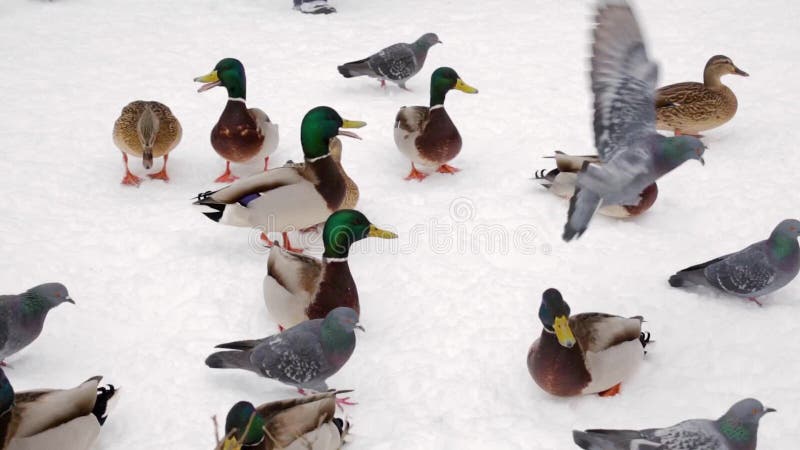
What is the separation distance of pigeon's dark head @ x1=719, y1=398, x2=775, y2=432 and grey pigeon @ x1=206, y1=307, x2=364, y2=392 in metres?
1.56

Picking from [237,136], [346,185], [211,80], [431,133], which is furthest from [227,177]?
[431,133]

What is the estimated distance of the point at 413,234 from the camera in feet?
16.9

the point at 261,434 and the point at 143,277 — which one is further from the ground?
the point at 261,434

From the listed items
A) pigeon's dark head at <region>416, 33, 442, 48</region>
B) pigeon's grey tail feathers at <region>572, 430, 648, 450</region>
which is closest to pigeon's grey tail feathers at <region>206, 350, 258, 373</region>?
pigeon's grey tail feathers at <region>572, 430, 648, 450</region>

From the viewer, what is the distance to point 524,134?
6.36 metres

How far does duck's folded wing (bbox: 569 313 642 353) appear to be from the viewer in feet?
12.2

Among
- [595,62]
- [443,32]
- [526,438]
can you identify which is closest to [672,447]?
[526,438]

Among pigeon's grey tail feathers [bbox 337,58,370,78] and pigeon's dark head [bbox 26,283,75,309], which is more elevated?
pigeon's dark head [bbox 26,283,75,309]

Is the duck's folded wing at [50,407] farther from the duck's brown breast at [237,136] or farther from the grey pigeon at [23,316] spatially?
the duck's brown breast at [237,136]

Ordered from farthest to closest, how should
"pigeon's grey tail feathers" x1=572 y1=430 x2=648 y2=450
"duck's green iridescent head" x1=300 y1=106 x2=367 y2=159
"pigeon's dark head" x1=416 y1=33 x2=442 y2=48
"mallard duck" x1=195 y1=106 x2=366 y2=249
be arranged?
"pigeon's dark head" x1=416 y1=33 x2=442 y2=48 → "duck's green iridescent head" x1=300 y1=106 x2=367 y2=159 → "mallard duck" x1=195 y1=106 x2=366 y2=249 → "pigeon's grey tail feathers" x1=572 y1=430 x2=648 y2=450

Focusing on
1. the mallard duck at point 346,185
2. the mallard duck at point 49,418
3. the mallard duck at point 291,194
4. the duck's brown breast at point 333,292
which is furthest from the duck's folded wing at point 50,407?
the mallard duck at point 346,185

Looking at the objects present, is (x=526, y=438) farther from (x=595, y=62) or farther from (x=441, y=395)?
(x=595, y=62)

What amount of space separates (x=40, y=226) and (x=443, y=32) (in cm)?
474

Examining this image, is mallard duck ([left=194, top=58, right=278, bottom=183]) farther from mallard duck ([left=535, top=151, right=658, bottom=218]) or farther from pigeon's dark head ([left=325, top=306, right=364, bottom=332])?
pigeon's dark head ([left=325, top=306, right=364, bottom=332])
